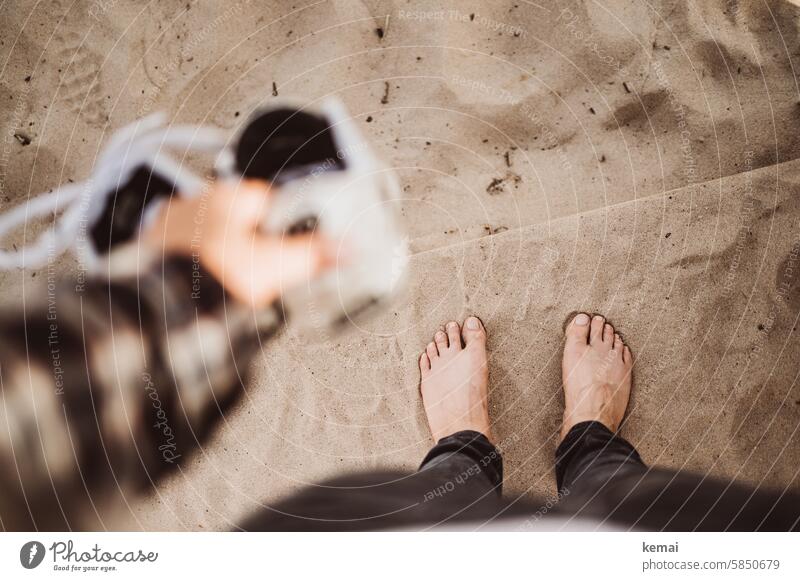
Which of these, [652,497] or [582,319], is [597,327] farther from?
[652,497]

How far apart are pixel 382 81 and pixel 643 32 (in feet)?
1.47

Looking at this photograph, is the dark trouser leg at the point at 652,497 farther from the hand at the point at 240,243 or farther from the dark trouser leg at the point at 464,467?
the hand at the point at 240,243

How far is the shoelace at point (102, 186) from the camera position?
2.79 feet

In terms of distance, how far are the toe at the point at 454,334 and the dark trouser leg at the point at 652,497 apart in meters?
0.27

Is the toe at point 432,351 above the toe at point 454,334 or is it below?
below

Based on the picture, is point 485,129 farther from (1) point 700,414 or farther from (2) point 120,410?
(2) point 120,410

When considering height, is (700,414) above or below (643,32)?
below

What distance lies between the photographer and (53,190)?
0.86 m

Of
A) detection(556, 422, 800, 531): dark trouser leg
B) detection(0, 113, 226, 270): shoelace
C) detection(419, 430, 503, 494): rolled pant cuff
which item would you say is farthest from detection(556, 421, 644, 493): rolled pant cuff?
detection(0, 113, 226, 270): shoelace
